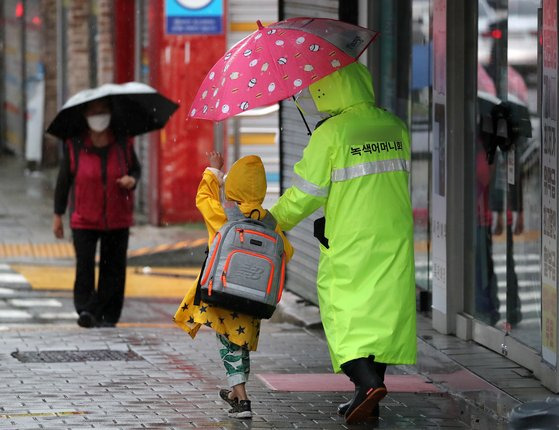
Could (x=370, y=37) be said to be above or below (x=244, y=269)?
above

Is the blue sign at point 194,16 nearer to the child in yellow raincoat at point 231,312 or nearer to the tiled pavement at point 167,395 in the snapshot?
the tiled pavement at point 167,395

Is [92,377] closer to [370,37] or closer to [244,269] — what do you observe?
[244,269]

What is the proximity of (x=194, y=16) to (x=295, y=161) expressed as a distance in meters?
6.27

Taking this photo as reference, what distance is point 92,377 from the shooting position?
29.7ft

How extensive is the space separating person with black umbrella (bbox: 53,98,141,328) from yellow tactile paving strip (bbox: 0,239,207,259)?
4964 millimetres

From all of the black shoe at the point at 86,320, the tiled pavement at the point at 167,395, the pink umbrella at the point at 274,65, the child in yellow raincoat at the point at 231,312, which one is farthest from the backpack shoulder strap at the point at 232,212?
the black shoe at the point at 86,320

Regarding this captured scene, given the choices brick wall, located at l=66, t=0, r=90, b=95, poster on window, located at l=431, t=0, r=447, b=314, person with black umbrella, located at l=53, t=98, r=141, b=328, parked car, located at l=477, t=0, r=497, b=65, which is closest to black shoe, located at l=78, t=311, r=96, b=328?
person with black umbrella, located at l=53, t=98, r=141, b=328

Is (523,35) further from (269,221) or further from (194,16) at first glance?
(194,16)

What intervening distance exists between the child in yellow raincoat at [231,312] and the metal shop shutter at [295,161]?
13.9 ft


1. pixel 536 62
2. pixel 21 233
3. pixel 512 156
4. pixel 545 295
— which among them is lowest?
pixel 21 233

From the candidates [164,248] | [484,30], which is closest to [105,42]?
[164,248]

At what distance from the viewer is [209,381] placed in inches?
355

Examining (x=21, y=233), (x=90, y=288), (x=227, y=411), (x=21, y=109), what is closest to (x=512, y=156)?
(x=227, y=411)

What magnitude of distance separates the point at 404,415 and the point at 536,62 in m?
2.26
